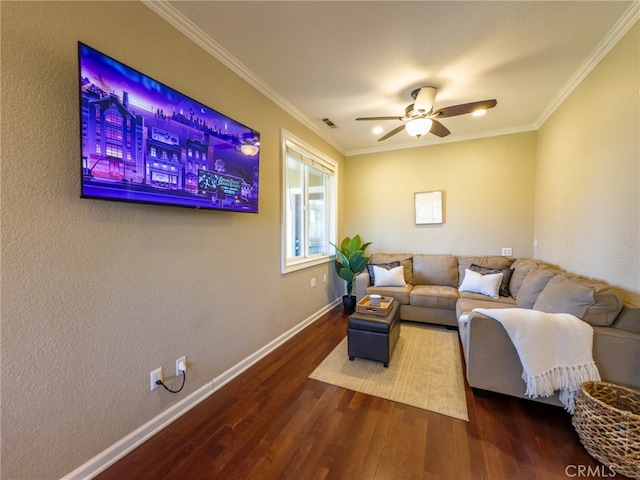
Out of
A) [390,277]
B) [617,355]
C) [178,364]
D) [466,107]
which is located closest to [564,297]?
[617,355]

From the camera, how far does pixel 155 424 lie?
63.5 inches

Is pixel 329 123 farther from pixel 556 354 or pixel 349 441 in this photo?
pixel 349 441

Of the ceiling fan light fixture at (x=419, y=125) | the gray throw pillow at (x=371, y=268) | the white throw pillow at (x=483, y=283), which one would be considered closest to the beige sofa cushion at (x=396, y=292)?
the gray throw pillow at (x=371, y=268)

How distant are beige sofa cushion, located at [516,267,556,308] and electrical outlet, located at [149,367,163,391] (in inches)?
122

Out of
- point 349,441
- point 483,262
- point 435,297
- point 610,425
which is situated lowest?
point 349,441

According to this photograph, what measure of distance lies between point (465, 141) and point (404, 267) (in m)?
2.13

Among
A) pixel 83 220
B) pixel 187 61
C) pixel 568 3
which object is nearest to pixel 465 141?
pixel 568 3

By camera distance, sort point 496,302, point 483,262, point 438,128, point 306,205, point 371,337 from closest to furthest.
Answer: point 371,337, point 438,128, point 496,302, point 483,262, point 306,205

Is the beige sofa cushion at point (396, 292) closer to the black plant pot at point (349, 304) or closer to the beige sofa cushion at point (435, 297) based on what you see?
the beige sofa cushion at point (435, 297)

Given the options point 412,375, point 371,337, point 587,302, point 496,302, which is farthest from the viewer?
point 496,302

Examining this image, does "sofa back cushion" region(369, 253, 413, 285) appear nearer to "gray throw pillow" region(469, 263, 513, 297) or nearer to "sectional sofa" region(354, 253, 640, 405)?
"sectional sofa" region(354, 253, 640, 405)

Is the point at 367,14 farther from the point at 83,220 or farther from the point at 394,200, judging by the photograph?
the point at 394,200

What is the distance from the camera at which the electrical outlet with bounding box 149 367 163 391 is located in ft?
5.26

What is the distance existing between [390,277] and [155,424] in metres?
2.93
